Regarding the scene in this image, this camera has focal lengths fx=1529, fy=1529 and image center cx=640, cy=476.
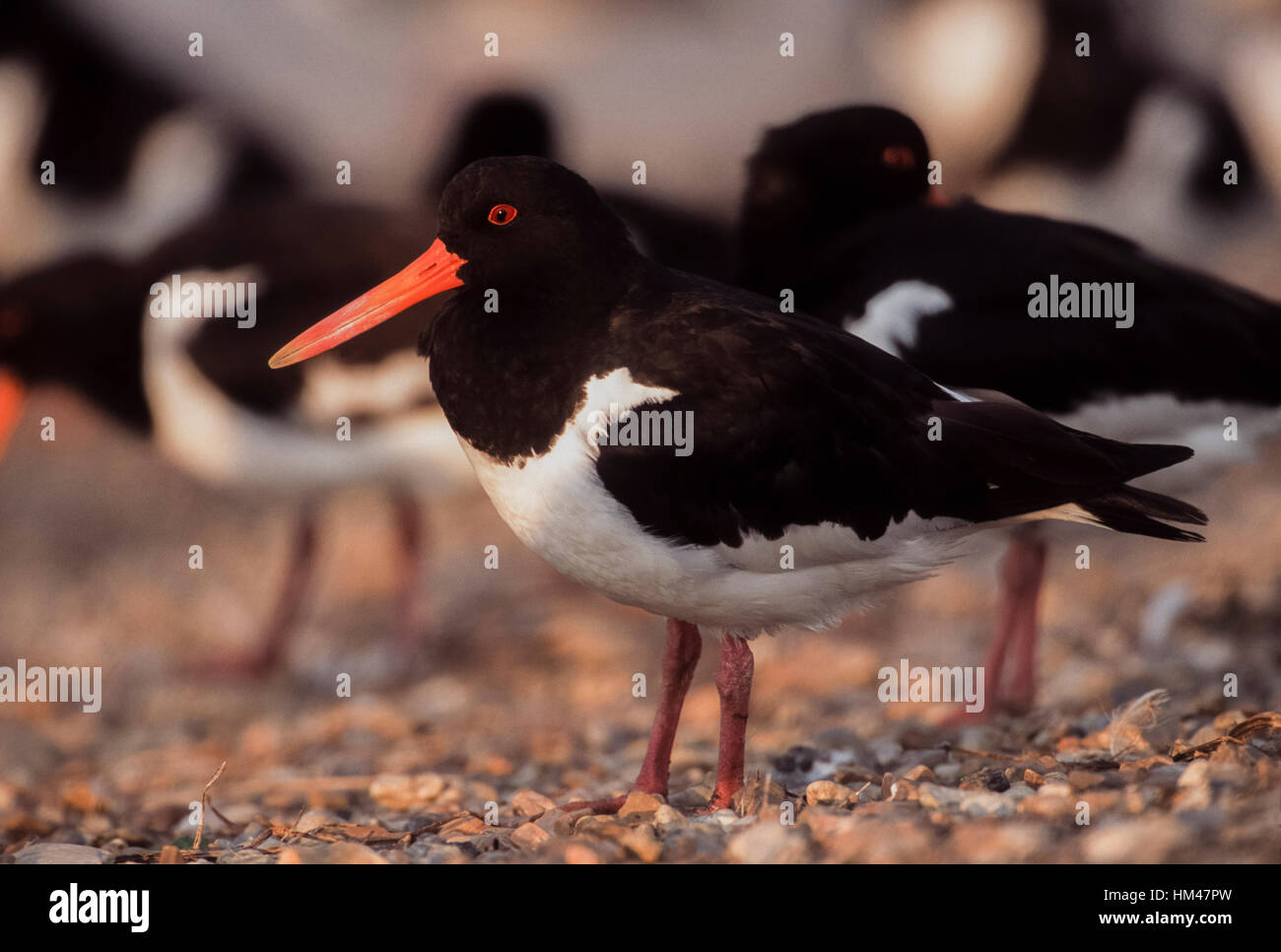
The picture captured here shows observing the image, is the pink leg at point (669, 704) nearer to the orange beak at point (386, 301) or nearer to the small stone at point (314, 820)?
the small stone at point (314, 820)

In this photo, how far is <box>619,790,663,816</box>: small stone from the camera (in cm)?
379

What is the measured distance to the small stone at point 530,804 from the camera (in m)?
4.09

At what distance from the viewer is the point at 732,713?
389cm

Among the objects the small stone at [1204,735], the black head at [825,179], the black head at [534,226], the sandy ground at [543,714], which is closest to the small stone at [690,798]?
the sandy ground at [543,714]

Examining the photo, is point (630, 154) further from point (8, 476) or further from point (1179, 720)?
point (1179, 720)

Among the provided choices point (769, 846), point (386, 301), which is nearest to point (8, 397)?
point (386, 301)

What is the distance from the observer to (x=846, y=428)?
365 centimetres

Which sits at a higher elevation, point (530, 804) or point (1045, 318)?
point (1045, 318)

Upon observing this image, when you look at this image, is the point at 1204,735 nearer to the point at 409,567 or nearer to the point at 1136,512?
the point at 1136,512

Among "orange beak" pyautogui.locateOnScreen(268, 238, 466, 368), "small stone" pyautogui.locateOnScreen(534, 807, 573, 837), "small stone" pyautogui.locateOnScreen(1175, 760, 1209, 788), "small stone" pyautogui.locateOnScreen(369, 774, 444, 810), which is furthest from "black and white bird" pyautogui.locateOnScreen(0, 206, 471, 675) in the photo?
"small stone" pyautogui.locateOnScreen(1175, 760, 1209, 788)

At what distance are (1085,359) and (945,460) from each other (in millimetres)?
1279

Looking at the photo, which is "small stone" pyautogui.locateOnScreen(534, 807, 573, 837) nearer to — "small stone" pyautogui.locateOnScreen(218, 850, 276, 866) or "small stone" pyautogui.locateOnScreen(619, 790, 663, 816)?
"small stone" pyautogui.locateOnScreen(619, 790, 663, 816)

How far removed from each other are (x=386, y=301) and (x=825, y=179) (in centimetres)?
192

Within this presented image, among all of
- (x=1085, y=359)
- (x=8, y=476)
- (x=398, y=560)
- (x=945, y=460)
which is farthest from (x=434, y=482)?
(x=8, y=476)
